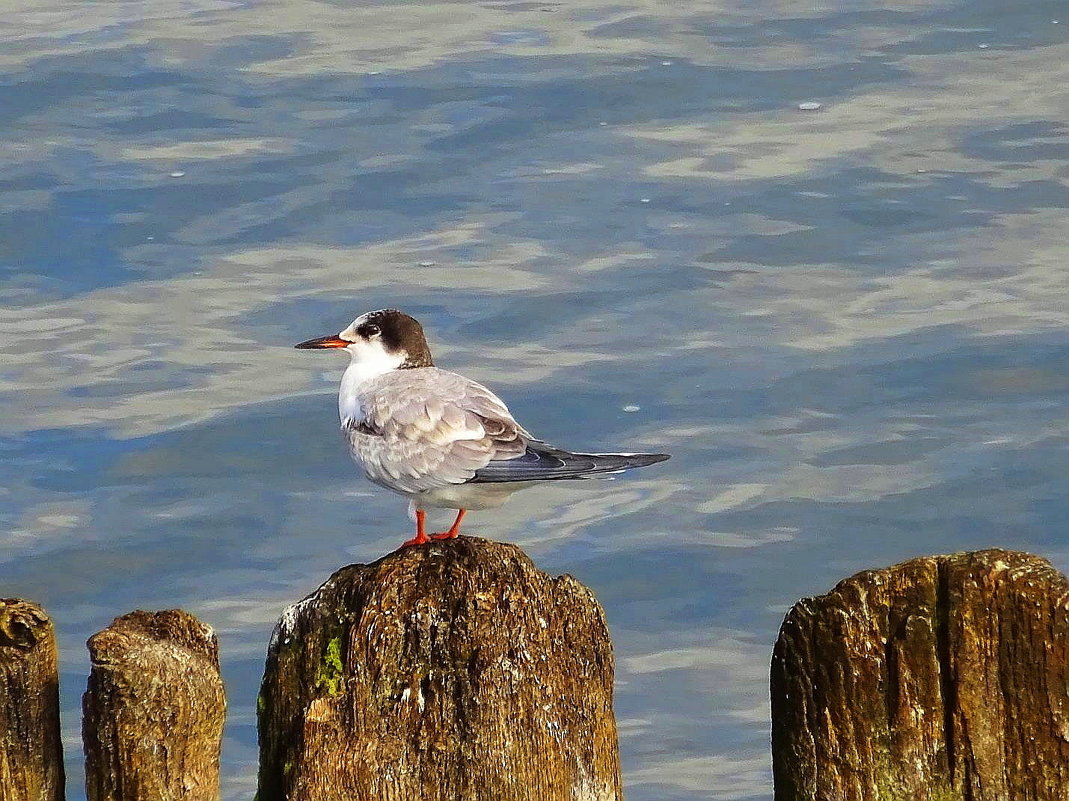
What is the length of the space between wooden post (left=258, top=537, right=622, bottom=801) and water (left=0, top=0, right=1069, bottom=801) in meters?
2.74

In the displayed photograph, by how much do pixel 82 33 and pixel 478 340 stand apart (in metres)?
5.02

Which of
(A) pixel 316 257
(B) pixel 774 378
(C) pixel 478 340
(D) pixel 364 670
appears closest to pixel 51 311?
(A) pixel 316 257

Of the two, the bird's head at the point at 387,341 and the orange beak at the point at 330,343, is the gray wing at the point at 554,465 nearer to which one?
the bird's head at the point at 387,341

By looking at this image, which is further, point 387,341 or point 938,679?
point 387,341

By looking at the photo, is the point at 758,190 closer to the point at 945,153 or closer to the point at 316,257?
the point at 945,153

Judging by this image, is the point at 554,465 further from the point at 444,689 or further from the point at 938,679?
the point at 938,679

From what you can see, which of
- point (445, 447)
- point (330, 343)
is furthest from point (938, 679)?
point (330, 343)

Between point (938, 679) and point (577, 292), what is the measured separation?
600cm

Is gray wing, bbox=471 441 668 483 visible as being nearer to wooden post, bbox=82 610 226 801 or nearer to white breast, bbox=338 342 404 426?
white breast, bbox=338 342 404 426

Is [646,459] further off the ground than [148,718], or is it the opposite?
[646,459]

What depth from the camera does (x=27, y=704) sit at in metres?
3.45

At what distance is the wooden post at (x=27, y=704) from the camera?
3.41 m

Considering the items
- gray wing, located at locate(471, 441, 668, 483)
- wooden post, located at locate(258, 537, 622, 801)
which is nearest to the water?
gray wing, located at locate(471, 441, 668, 483)

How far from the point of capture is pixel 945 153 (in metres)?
10.4
